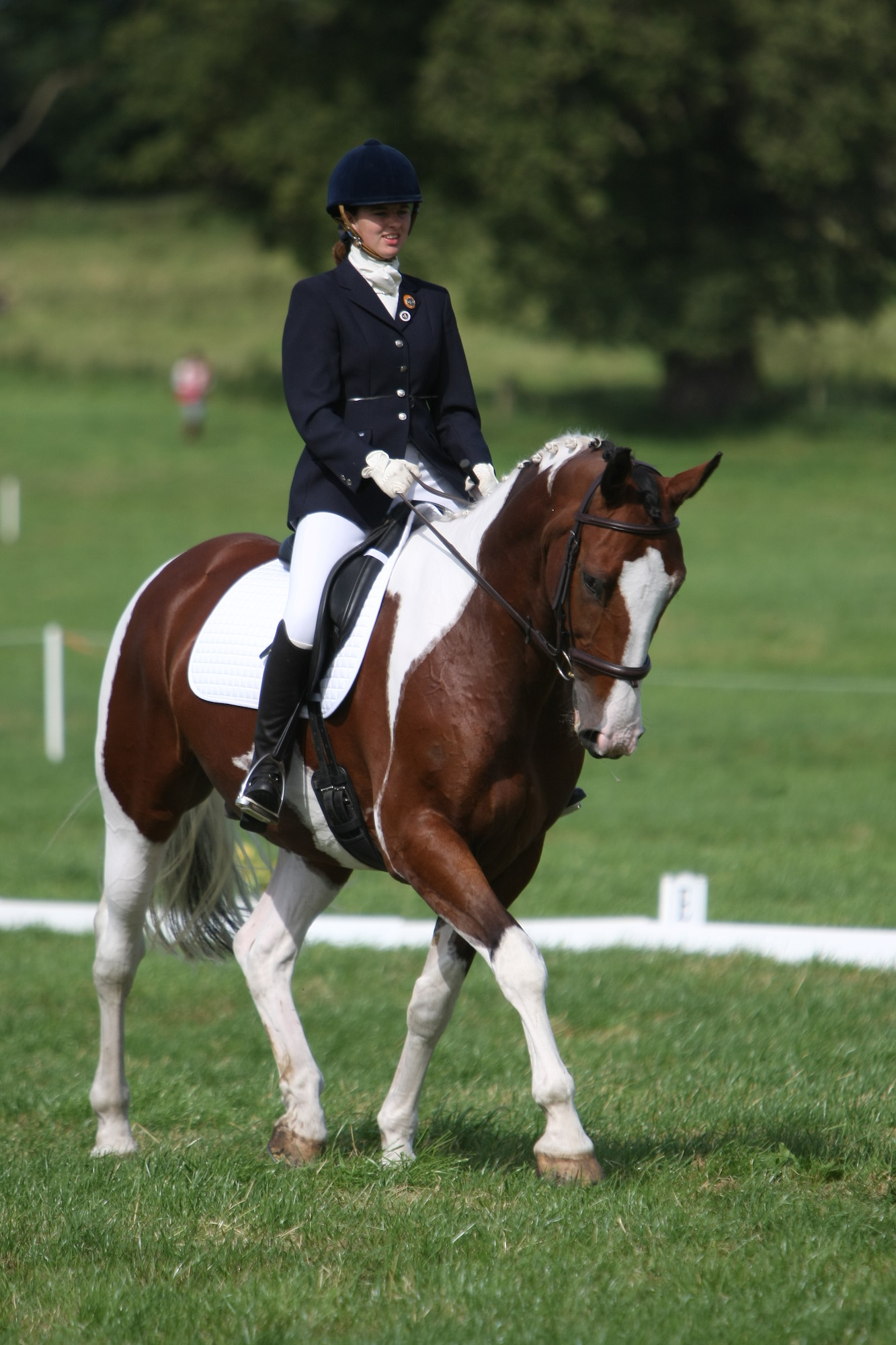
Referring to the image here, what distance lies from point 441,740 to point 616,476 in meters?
0.97

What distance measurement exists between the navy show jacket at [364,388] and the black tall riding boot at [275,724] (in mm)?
540

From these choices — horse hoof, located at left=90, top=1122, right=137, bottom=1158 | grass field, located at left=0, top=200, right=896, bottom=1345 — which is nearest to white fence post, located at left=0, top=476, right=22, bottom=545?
grass field, located at left=0, top=200, right=896, bottom=1345

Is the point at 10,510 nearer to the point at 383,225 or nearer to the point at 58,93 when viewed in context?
the point at 383,225

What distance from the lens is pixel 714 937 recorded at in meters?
8.45

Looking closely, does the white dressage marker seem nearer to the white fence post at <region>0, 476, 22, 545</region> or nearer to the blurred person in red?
the white fence post at <region>0, 476, 22, 545</region>

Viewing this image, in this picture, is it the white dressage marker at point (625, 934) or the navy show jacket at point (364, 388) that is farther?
the white dressage marker at point (625, 934)

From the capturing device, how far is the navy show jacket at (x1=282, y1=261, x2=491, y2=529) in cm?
511

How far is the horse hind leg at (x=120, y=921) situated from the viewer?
5.95m

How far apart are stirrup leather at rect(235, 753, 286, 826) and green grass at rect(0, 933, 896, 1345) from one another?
1.10 meters

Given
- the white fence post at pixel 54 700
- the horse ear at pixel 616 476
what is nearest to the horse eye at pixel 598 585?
the horse ear at pixel 616 476

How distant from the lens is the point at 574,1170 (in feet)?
14.5

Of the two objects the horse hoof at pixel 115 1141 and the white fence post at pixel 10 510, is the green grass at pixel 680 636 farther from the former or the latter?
the horse hoof at pixel 115 1141

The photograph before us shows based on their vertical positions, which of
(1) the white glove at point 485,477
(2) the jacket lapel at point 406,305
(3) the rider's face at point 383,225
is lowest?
(1) the white glove at point 485,477

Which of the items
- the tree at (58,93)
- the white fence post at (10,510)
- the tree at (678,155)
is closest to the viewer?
the white fence post at (10,510)
